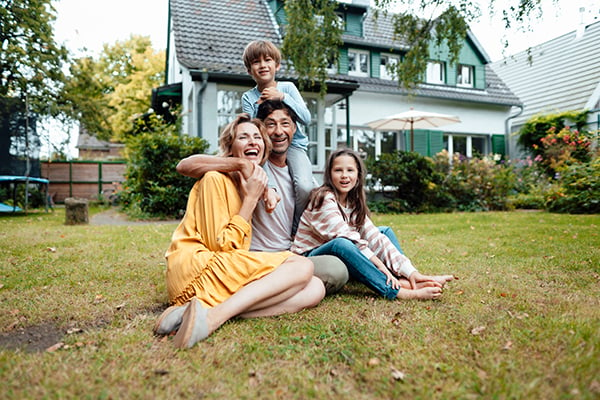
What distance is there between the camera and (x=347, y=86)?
10.2 metres

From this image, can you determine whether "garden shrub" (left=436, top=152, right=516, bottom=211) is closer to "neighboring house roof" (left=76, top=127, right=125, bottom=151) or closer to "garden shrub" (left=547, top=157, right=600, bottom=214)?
"garden shrub" (left=547, top=157, right=600, bottom=214)

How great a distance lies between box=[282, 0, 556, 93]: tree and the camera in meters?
5.20

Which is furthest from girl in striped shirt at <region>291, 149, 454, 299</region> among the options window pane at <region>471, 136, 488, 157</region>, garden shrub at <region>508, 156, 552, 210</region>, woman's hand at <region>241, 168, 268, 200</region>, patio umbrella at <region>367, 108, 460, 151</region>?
window pane at <region>471, 136, 488, 157</region>

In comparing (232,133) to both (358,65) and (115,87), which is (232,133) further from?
(115,87)

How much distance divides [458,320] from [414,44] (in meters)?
4.76

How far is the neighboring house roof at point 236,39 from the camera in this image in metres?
10.2

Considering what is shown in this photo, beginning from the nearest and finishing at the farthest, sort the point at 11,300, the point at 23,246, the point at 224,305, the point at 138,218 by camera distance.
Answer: the point at 224,305 → the point at 11,300 → the point at 23,246 → the point at 138,218

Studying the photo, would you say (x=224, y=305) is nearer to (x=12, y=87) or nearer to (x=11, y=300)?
(x=11, y=300)

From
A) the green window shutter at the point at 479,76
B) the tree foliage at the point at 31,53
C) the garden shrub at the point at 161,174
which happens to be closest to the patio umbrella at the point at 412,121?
the garden shrub at the point at 161,174

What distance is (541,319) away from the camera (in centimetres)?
217

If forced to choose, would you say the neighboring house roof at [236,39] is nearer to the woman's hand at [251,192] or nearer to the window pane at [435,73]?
the window pane at [435,73]

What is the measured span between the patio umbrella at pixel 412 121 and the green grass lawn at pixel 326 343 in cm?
726

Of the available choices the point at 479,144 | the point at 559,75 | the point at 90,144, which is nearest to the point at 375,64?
the point at 479,144

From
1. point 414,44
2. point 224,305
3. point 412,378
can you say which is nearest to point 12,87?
point 414,44
